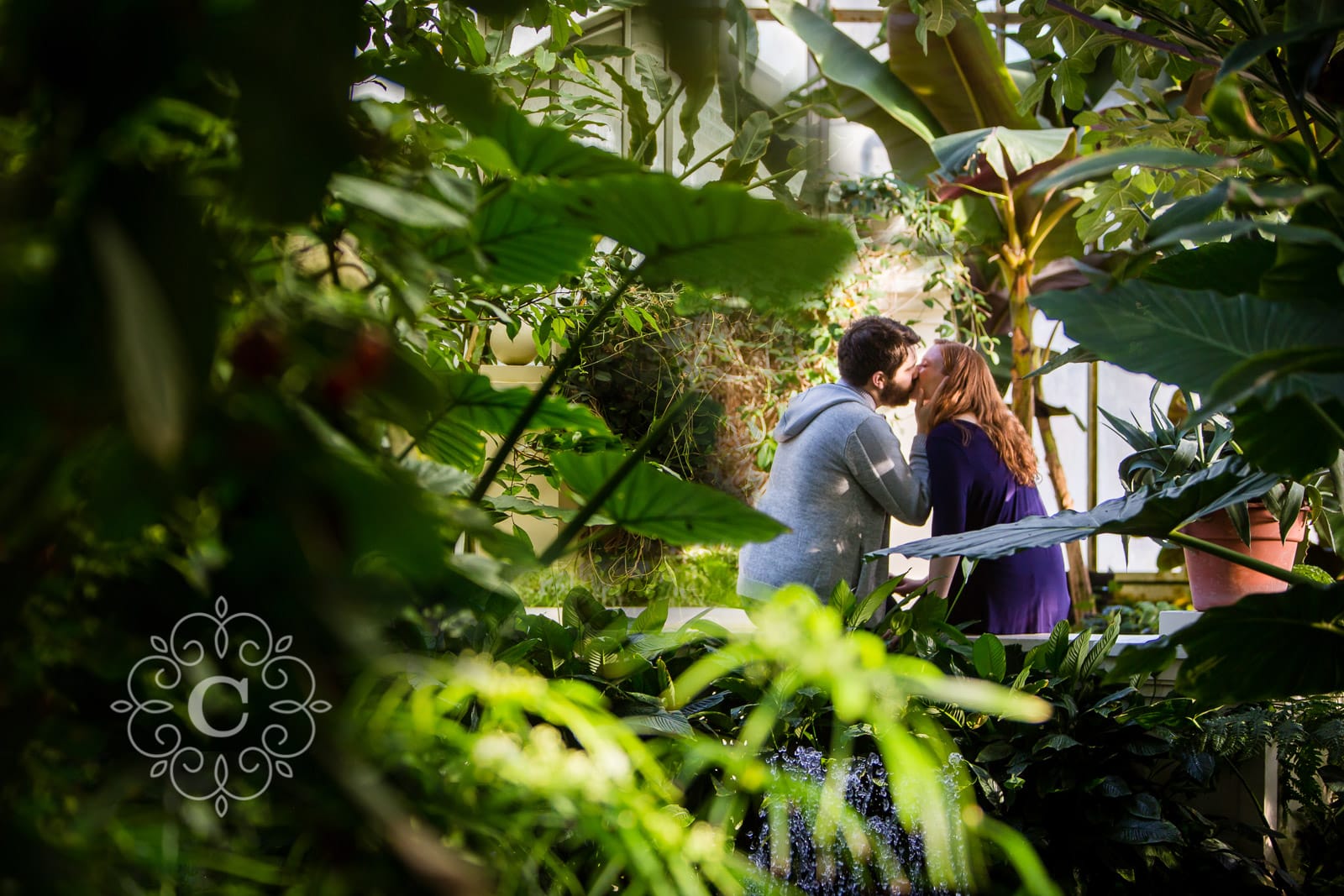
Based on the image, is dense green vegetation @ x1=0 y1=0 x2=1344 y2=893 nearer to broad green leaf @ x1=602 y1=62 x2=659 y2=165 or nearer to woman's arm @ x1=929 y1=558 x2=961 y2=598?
broad green leaf @ x1=602 y1=62 x2=659 y2=165

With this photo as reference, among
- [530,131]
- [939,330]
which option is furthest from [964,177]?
[530,131]

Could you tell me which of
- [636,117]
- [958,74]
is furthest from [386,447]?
[958,74]

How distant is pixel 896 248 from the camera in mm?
4336

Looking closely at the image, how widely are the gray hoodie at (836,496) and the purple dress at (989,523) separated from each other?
0.24 feet

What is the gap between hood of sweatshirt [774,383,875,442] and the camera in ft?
8.82

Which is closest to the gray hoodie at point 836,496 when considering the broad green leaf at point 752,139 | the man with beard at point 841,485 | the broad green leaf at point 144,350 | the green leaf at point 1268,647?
the man with beard at point 841,485

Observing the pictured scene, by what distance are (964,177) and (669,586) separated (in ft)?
7.73

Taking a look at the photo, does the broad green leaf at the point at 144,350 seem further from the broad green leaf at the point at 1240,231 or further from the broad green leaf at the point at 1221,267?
the broad green leaf at the point at 1221,267

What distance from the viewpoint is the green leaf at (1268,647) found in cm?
86

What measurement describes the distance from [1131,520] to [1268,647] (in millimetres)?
188

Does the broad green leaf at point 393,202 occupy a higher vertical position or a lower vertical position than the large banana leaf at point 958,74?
lower

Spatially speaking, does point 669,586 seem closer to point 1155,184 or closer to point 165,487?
point 1155,184

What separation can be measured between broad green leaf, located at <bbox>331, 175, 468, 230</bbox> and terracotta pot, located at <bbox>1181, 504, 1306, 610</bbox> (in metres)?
1.76

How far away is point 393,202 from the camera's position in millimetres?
373
